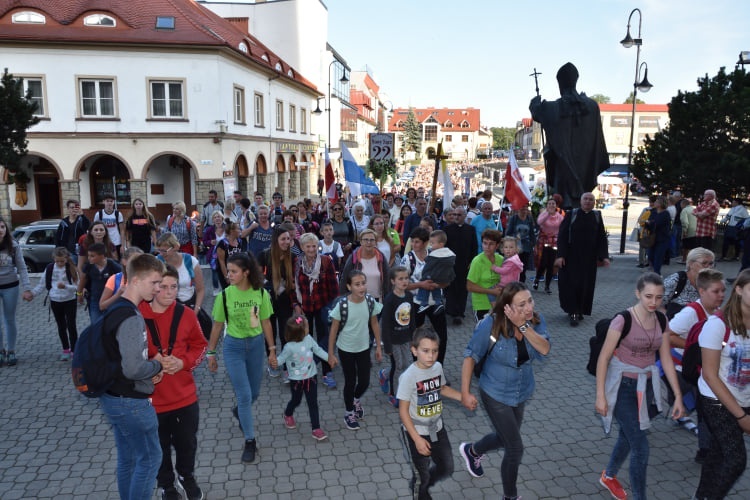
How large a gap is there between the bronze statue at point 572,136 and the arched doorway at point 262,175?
24.3 metres

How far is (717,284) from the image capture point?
4410mm

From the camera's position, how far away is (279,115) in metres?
35.0

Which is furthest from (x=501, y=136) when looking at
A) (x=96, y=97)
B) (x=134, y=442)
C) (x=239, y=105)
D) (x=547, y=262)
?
(x=134, y=442)

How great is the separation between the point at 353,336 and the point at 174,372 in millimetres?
2050

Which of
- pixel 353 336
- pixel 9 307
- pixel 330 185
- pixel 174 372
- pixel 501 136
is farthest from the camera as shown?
pixel 501 136

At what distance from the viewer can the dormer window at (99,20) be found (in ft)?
80.6

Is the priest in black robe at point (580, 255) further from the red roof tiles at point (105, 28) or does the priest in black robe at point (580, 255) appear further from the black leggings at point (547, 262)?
the red roof tiles at point (105, 28)

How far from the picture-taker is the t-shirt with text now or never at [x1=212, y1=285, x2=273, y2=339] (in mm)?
5062

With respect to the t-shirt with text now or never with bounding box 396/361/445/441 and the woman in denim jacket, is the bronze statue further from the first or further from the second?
the t-shirt with text now or never with bounding box 396/361/445/441

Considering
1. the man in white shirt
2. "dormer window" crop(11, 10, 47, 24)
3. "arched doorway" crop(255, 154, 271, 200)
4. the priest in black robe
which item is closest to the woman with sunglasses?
the priest in black robe

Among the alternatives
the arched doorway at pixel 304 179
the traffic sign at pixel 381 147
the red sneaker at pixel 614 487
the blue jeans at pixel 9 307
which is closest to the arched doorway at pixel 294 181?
the arched doorway at pixel 304 179

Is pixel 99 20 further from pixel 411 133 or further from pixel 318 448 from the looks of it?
pixel 411 133

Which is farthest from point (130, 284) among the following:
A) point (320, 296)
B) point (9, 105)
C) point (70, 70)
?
point (70, 70)

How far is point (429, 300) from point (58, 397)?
14.5 feet
